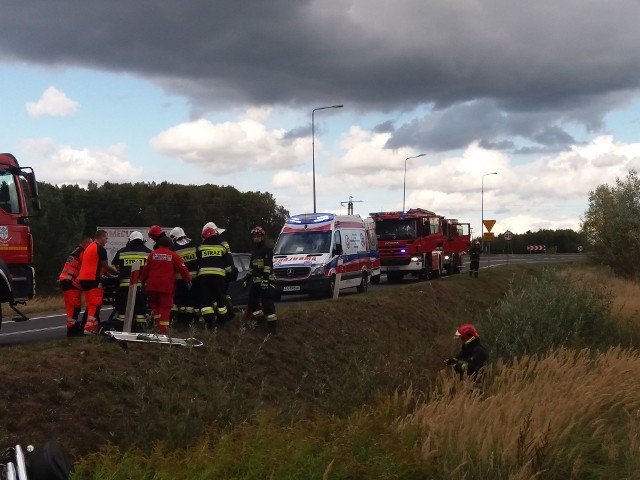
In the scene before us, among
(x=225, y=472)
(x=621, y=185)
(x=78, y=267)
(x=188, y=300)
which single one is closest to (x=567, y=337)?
(x=188, y=300)

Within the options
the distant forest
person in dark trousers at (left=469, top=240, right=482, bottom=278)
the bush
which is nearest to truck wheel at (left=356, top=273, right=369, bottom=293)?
the bush

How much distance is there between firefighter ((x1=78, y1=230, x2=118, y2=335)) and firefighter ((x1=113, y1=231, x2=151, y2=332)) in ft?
0.76

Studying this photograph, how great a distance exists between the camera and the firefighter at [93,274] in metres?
11.8

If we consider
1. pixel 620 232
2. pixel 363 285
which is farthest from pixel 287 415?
pixel 620 232

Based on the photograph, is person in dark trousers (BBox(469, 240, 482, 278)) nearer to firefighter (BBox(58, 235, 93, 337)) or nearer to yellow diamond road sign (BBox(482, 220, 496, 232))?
yellow diamond road sign (BBox(482, 220, 496, 232))

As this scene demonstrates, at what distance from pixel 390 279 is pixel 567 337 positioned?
16250 millimetres

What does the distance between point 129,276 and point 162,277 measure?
73cm

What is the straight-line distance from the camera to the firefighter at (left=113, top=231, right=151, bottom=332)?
475 inches

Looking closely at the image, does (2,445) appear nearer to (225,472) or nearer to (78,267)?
(225,472)

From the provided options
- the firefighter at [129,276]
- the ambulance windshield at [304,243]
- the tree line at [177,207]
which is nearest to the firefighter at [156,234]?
the firefighter at [129,276]

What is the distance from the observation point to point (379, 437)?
320 inches

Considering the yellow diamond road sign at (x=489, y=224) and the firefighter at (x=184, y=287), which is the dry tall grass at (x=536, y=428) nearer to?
the firefighter at (x=184, y=287)

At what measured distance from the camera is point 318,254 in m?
22.6

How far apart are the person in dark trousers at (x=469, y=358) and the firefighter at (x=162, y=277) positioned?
421 centimetres
